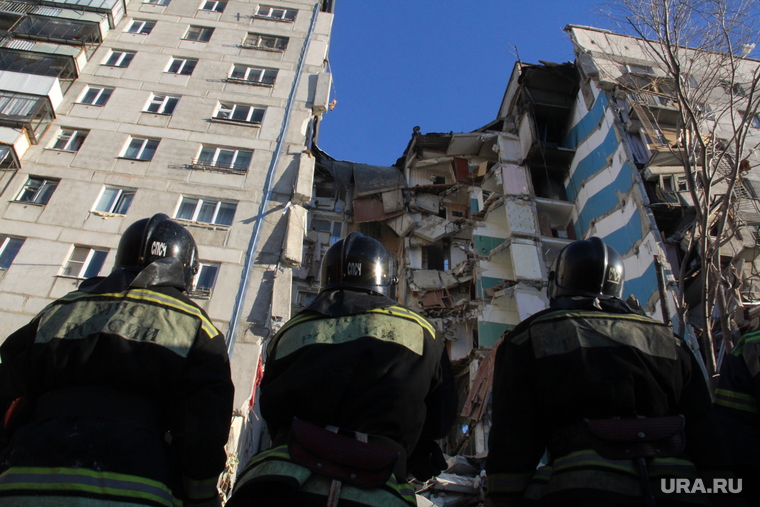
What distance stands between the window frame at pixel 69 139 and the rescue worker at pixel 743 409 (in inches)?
670

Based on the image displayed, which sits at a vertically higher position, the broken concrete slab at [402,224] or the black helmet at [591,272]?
the broken concrete slab at [402,224]

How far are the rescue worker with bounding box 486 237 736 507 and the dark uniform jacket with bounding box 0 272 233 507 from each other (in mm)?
1864

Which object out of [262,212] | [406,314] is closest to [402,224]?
[262,212]

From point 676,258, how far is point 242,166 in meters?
14.9

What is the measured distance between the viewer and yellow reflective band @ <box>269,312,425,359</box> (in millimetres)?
2914

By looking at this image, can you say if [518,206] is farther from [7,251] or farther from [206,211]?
[7,251]

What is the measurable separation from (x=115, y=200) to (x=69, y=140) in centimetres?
344

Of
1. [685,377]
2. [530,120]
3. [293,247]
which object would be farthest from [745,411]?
[530,120]

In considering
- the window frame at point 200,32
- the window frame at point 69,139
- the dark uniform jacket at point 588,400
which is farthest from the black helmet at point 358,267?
the window frame at point 200,32

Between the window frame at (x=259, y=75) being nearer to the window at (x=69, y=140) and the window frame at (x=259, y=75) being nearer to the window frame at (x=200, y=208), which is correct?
the window at (x=69, y=140)

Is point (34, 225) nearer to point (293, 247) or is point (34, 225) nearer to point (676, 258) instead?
point (293, 247)

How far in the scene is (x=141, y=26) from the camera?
19.0 metres

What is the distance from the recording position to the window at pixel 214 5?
2000cm

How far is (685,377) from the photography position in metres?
2.99
